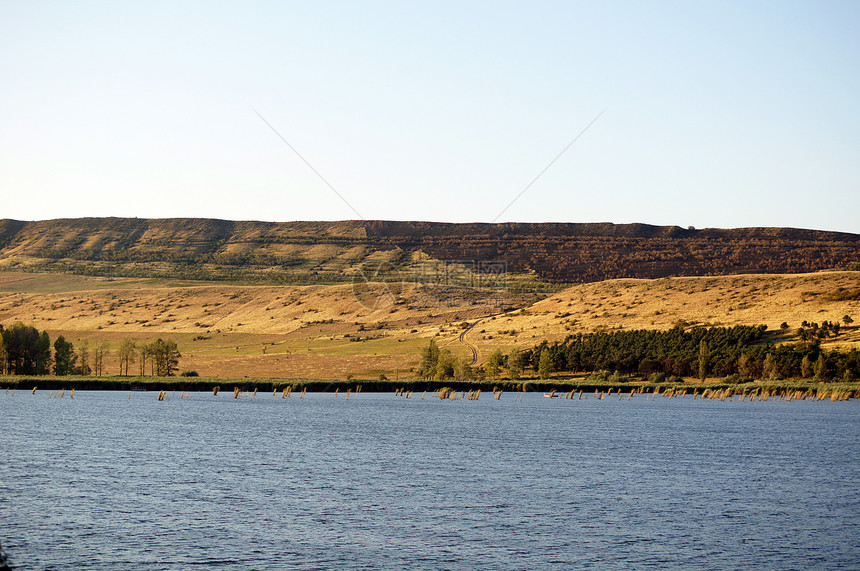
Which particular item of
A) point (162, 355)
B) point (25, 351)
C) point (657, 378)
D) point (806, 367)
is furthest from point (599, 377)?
point (25, 351)

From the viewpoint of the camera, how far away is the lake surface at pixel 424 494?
29484mm

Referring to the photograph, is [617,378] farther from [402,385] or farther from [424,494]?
[424,494]

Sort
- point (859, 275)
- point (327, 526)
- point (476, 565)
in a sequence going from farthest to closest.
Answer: point (859, 275)
point (327, 526)
point (476, 565)

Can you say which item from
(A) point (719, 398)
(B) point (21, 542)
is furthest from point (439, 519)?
(A) point (719, 398)

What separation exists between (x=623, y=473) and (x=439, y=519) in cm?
1705

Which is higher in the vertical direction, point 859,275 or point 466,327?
point 859,275

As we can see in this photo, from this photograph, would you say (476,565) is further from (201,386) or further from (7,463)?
(201,386)

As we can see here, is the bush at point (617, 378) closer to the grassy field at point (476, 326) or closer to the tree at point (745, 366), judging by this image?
the tree at point (745, 366)

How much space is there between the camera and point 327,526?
110 feet

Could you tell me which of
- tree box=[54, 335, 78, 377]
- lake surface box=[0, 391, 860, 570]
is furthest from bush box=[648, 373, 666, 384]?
tree box=[54, 335, 78, 377]

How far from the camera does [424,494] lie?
40719mm

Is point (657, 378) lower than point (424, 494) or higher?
lower

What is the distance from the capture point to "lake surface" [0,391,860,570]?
96.7 feet

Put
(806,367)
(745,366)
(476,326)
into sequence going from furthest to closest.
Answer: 1. (476,326)
2. (745,366)
3. (806,367)
